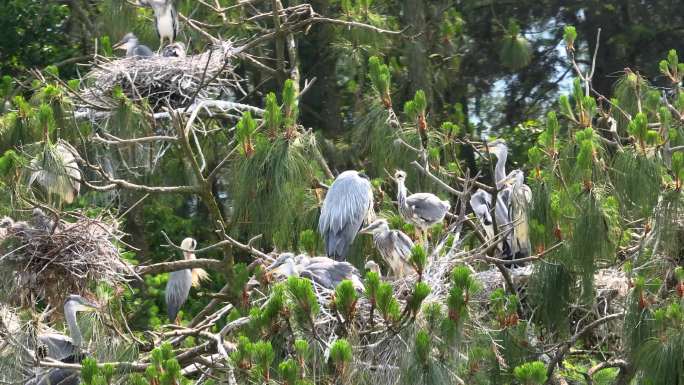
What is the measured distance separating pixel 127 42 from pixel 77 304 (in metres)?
4.26

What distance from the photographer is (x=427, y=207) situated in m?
7.89

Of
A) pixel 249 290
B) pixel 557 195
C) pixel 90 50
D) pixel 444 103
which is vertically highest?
pixel 557 195

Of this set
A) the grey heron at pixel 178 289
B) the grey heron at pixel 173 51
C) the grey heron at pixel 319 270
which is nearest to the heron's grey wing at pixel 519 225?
the grey heron at pixel 319 270

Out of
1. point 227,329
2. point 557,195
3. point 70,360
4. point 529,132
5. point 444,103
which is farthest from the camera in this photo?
point 444,103

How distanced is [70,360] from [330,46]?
5578mm

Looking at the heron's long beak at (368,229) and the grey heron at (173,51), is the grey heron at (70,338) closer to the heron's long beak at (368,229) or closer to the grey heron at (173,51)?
the heron's long beak at (368,229)

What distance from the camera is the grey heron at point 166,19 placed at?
10.3 meters

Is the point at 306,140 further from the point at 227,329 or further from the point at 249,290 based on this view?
the point at 227,329

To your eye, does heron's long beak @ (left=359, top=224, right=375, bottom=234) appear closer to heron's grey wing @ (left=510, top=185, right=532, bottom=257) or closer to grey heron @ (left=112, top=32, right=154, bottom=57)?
heron's grey wing @ (left=510, top=185, right=532, bottom=257)

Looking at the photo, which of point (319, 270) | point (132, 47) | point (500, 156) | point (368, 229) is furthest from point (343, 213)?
point (132, 47)

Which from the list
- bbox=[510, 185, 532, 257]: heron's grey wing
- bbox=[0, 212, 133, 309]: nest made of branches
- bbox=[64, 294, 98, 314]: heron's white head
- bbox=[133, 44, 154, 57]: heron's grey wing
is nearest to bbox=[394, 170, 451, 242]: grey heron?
bbox=[510, 185, 532, 257]: heron's grey wing

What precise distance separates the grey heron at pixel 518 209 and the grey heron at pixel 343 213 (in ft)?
2.73

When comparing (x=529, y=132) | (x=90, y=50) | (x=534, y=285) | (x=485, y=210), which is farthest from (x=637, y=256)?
(x=90, y=50)

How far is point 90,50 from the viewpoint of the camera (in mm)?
13000
